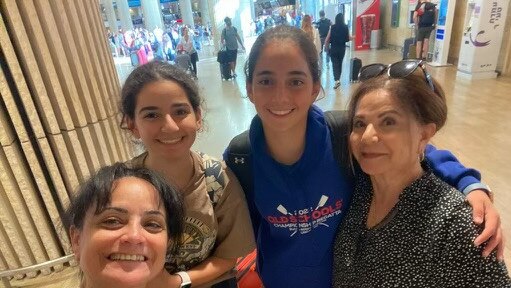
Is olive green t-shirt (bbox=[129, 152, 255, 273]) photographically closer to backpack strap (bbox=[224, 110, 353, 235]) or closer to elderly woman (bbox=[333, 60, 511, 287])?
backpack strap (bbox=[224, 110, 353, 235])

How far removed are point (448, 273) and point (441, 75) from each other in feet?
30.6

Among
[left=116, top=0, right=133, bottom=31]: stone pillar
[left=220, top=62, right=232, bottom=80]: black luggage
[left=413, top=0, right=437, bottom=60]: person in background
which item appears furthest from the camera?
[left=116, top=0, right=133, bottom=31]: stone pillar

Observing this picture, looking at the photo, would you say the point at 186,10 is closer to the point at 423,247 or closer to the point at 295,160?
the point at 295,160

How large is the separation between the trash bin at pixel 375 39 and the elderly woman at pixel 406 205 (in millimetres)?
16243

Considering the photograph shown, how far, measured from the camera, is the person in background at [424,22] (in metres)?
9.84

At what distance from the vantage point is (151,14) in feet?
63.5

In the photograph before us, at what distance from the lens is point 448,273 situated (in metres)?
1.07

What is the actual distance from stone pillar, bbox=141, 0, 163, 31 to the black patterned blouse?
20491 mm

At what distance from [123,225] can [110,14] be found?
20896 mm

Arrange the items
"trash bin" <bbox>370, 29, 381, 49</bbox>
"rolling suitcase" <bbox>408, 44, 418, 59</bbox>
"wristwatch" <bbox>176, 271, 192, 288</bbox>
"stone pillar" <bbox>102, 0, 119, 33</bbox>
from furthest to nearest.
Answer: "stone pillar" <bbox>102, 0, 119, 33</bbox> < "trash bin" <bbox>370, 29, 381, 49</bbox> < "rolling suitcase" <bbox>408, 44, 418, 59</bbox> < "wristwatch" <bbox>176, 271, 192, 288</bbox>

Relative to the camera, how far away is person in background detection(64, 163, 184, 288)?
106 centimetres

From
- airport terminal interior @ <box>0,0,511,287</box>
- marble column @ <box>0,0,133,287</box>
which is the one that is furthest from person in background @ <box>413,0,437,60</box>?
marble column @ <box>0,0,133,287</box>

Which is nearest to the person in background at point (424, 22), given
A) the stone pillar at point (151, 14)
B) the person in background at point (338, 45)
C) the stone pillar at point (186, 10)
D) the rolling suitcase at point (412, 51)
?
the rolling suitcase at point (412, 51)

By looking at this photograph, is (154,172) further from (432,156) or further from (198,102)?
(432,156)
